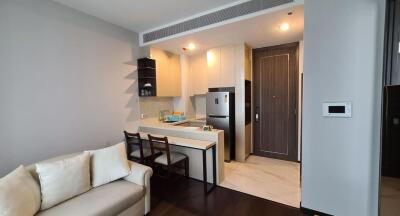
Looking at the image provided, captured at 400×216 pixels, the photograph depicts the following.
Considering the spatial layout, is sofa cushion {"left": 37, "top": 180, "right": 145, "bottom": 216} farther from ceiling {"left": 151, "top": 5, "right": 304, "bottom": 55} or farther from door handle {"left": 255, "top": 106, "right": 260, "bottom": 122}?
door handle {"left": 255, "top": 106, "right": 260, "bottom": 122}

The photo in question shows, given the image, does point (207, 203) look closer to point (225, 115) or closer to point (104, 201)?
point (104, 201)

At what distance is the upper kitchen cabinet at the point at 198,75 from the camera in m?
4.39

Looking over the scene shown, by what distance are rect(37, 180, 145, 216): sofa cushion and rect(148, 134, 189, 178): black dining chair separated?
0.69 meters

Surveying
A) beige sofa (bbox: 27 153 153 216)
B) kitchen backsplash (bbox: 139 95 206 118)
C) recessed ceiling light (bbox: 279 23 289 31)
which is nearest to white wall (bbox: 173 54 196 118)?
kitchen backsplash (bbox: 139 95 206 118)

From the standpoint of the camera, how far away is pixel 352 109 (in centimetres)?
176

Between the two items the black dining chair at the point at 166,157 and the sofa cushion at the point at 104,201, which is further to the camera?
the black dining chair at the point at 166,157

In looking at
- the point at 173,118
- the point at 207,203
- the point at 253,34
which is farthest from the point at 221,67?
the point at 207,203

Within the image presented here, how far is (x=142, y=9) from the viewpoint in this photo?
264 cm

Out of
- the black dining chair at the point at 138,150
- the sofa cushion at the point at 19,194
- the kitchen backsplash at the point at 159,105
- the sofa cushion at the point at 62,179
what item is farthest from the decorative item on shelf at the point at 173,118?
the sofa cushion at the point at 19,194

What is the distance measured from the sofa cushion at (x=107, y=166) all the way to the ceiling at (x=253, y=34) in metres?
2.25

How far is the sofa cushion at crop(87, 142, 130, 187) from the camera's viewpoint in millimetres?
1964

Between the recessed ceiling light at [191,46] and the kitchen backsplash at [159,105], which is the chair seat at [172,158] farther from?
the recessed ceiling light at [191,46]

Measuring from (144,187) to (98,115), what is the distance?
1.63 meters

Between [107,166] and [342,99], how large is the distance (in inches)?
103
